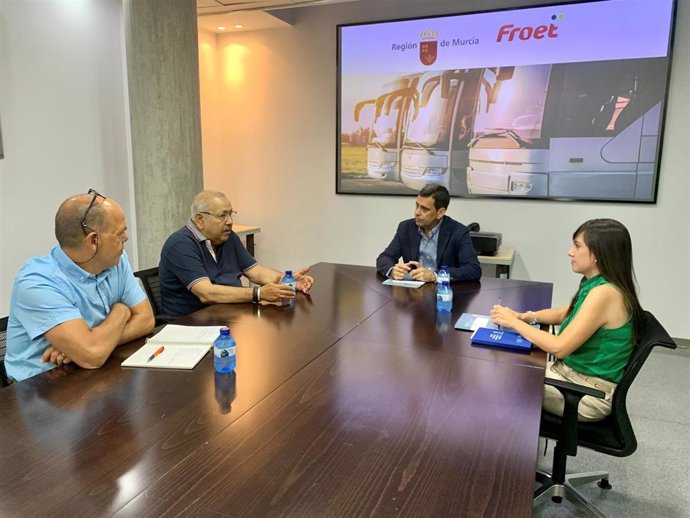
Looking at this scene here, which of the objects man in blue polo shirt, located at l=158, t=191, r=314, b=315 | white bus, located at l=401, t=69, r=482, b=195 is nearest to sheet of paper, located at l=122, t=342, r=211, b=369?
man in blue polo shirt, located at l=158, t=191, r=314, b=315

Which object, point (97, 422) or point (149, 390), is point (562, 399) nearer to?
point (149, 390)

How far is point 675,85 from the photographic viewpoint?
3758mm

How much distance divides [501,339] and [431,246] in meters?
1.51

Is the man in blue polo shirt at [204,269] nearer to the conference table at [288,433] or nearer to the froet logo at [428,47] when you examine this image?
the conference table at [288,433]

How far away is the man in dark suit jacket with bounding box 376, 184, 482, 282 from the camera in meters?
3.02

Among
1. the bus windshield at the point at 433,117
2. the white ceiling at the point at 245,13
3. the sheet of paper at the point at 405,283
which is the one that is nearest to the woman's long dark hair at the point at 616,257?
the sheet of paper at the point at 405,283

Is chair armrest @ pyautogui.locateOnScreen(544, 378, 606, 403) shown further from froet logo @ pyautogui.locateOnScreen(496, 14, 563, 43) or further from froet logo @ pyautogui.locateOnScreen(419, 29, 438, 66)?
froet logo @ pyautogui.locateOnScreen(419, 29, 438, 66)

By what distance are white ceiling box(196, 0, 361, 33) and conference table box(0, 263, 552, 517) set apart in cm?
323

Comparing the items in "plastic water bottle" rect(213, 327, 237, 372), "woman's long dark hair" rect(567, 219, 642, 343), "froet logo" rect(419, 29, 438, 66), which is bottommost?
"plastic water bottle" rect(213, 327, 237, 372)

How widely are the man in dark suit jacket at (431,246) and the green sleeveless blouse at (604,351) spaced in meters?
1.11

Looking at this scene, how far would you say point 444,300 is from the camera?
96.2 inches

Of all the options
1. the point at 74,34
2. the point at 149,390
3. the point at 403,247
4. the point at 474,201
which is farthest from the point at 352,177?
the point at 149,390

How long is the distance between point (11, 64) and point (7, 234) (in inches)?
42.4

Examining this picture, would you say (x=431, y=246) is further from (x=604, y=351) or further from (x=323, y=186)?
(x=323, y=186)
